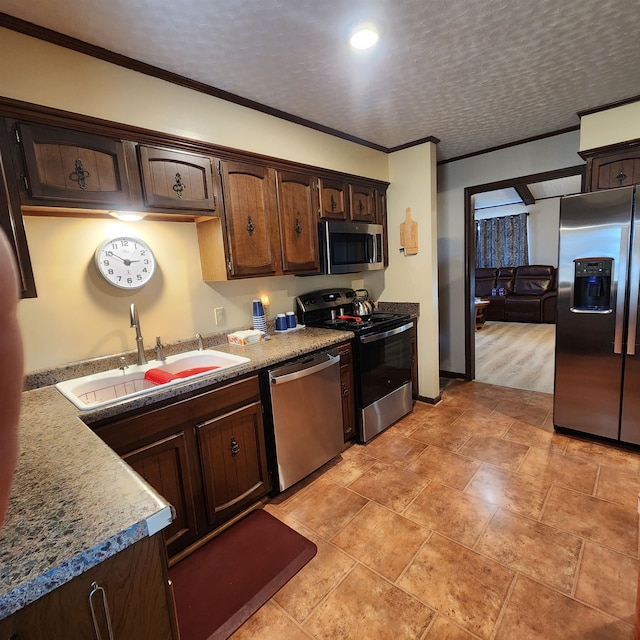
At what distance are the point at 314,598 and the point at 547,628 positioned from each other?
0.91 meters

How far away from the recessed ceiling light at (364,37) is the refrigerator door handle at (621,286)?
6.40 ft

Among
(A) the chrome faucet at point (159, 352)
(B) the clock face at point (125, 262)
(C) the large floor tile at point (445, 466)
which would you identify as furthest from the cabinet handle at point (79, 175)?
(C) the large floor tile at point (445, 466)

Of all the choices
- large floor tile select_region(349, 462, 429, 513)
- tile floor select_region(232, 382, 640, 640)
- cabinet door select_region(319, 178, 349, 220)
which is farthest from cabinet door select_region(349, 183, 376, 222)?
large floor tile select_region(349, 462, 429, 513)

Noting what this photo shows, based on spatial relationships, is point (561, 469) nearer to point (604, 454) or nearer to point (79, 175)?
point (604, 454)

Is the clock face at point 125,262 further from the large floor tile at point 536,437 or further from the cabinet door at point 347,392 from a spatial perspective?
the large floor tile at point 536,437

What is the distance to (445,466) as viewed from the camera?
8.00ft

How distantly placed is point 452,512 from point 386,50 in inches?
98.2

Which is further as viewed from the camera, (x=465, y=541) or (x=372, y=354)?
(x=372, y=354)

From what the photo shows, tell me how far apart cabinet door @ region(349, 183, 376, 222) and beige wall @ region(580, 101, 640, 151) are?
1.63 metres

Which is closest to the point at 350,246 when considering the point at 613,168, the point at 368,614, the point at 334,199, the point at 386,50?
the point at 334,199

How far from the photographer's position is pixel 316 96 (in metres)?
2.26

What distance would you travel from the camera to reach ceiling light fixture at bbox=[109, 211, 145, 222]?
72.3 inches

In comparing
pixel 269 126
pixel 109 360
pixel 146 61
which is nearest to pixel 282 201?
pixel 269 126

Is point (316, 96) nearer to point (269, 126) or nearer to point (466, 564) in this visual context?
point (269, 126)
